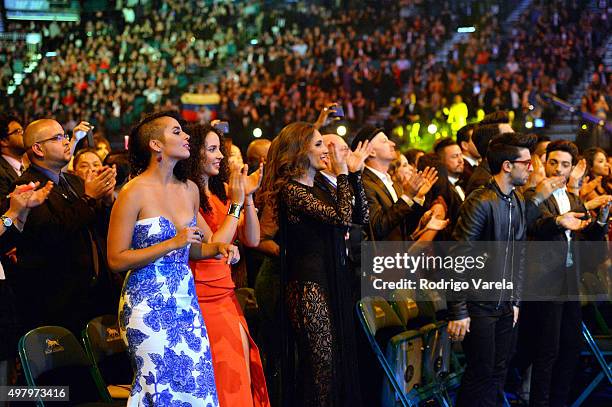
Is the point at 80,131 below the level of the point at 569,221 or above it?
above

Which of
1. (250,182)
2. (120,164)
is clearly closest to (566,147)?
(250,182)

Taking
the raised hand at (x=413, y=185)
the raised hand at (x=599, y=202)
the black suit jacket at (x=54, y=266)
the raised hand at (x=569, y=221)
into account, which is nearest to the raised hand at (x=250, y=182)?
the black suit jacket at (x=54, y=266)

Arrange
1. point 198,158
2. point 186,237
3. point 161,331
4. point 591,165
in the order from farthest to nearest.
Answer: point 591,165 < point 198,158 < point 161,331 < point 186,237

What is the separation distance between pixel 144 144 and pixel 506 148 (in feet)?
7.27

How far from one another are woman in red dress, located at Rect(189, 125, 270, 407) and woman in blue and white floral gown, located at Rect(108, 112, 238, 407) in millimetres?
310

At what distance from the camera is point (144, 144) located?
4.11m

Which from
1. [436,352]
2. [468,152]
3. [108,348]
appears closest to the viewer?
[108,348]

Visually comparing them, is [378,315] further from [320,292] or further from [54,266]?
[54,266]

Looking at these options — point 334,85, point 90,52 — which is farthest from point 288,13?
point 90,52

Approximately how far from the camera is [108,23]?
14.4 m

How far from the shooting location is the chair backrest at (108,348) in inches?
173

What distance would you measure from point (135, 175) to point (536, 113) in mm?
11144

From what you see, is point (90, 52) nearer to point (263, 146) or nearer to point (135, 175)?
point (263, 146)

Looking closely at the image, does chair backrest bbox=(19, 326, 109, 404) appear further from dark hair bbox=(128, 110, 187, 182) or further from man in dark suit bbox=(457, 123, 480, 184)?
man in dark suit bbox=(457, 123, 480, 184)
